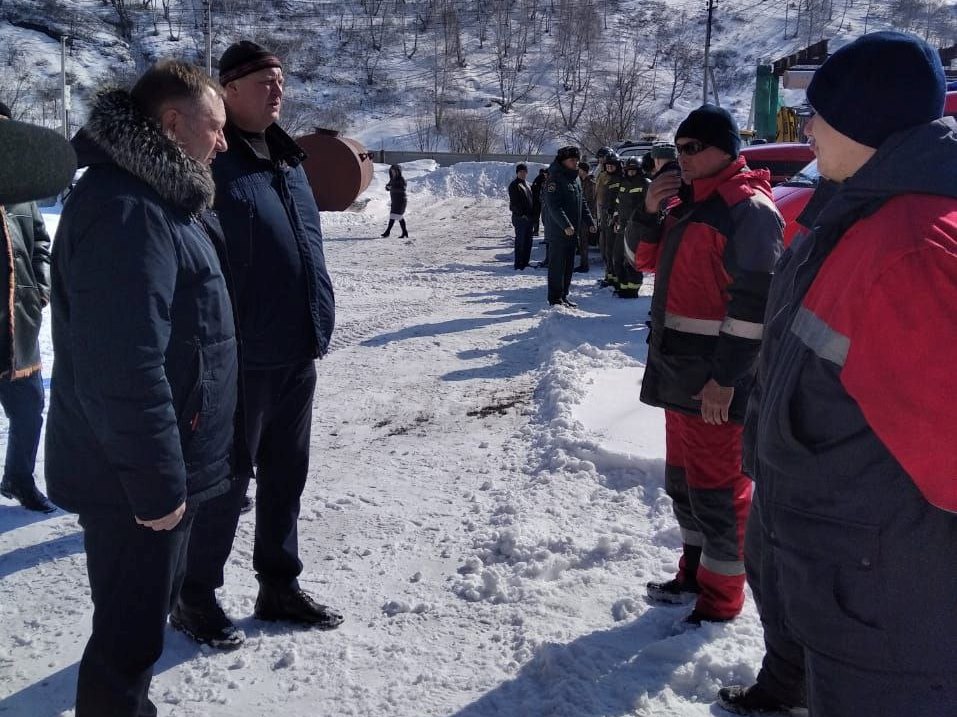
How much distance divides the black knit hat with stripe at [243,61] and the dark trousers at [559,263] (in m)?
6.53

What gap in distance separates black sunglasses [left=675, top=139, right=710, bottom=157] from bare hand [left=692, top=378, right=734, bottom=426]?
0.79m

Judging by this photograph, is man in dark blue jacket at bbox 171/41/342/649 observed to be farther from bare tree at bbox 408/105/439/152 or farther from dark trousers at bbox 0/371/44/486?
bare tree at bbox 408/105/439/152

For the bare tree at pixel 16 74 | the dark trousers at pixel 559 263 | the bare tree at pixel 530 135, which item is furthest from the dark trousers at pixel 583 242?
the bare tree at pixel 16 74

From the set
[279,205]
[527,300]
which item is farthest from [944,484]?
[527,300]

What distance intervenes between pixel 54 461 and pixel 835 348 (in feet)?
5.96

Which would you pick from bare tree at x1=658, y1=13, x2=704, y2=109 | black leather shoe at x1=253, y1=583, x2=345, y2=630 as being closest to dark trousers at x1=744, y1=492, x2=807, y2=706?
black leather shoe at x1=253, y1=583, x2=345, y2=630

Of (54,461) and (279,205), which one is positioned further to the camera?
(279,205)

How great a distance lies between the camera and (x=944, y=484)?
4.81 ft

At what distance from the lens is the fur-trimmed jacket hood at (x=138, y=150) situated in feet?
6.66

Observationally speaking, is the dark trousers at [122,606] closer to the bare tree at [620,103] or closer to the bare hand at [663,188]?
the bare hand at [663,188]

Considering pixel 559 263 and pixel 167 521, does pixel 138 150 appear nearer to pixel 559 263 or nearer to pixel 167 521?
pixel 167 521

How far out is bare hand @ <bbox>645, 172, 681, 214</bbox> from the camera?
3086 mm

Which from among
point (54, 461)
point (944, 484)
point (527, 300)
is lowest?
point (527, 300)

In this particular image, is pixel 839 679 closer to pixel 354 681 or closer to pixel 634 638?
pixel 634 638
